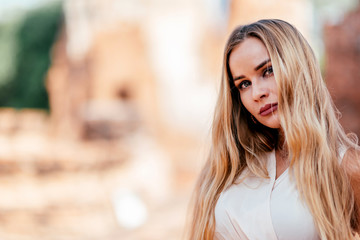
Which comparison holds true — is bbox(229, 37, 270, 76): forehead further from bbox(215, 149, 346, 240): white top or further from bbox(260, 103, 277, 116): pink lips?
bbox(215, 149, 346, 240): white top

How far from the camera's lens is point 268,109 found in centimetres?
169

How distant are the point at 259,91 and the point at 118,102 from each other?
48.0 ft

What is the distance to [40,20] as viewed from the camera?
2633cm

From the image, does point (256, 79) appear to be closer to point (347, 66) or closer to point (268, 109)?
point (268, 109)

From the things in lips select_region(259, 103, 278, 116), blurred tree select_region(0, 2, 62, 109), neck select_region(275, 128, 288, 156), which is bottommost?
neck select_region(275, 128, 288, 156)

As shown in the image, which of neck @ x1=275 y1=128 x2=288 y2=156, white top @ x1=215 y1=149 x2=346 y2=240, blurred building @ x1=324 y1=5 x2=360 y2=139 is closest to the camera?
white top @ x1=215 y1=149 x2=346 y2=240

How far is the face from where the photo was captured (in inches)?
65.3

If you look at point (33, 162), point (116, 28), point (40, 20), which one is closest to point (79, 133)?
point (116, 28)

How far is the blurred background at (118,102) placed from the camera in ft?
22.5

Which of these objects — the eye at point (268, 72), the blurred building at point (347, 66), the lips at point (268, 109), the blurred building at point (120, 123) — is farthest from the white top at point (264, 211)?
the blurred building at point (347, 66)

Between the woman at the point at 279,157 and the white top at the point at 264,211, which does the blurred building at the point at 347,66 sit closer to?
the woman at the point at 279,157

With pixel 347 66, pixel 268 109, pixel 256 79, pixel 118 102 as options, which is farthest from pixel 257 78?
pixel 118 102

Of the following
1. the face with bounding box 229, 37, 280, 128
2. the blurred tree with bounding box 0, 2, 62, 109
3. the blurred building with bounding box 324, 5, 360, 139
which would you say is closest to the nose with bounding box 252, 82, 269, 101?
the face with bounding box 229, 37, 280, 128

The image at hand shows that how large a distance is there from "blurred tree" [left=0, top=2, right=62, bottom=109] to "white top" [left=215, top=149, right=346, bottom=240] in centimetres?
2439
